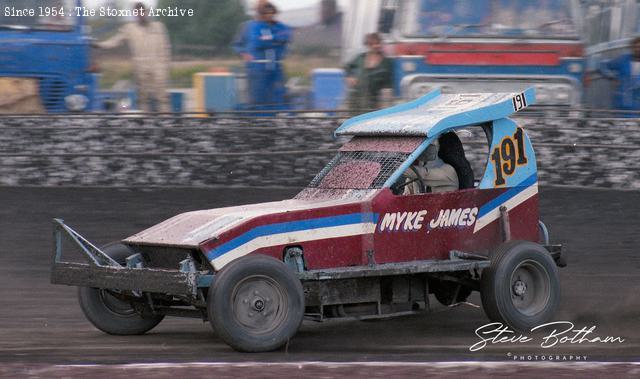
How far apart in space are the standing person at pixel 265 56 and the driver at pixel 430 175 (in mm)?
5388

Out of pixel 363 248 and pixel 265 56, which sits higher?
pixel 265 56

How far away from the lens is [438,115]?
7805mm

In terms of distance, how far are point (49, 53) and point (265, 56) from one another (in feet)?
7.97

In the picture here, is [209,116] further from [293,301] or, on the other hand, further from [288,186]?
[293,301]

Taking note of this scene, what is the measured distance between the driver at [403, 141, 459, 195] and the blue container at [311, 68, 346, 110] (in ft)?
17.6

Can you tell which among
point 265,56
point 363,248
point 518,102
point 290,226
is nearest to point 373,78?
point 265,56

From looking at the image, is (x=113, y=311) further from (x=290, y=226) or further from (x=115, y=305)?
(x=290, y=226)

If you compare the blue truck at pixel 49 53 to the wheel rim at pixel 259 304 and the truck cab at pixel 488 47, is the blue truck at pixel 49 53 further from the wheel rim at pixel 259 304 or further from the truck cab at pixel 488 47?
the wheel rim at pixel 259 304

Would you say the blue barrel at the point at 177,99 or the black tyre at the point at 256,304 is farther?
the blue barrel at the point at 177,99

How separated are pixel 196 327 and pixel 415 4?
618cm

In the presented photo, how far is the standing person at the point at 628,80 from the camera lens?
13.2 meters

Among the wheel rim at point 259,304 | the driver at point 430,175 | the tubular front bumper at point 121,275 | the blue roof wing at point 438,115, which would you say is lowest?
the wheel rim at point 259,304

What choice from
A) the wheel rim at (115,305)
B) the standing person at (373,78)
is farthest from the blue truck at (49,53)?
the wheel rim at (115,305)
